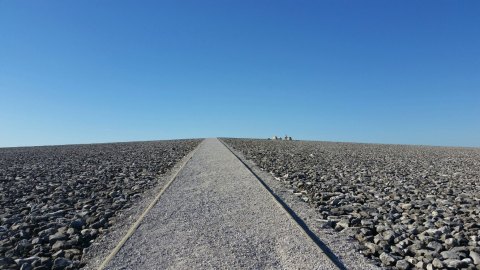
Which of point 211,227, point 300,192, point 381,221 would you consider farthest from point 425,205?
point 211,227

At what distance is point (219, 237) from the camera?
683 cm

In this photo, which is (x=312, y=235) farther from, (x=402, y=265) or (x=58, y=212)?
(x=58, y=212)

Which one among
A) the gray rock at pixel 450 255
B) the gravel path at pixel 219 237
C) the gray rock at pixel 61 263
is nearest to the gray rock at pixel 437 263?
the gray rock at pixel 450 255

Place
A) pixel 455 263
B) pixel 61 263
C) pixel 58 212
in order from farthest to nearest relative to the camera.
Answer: pixel 58 212, pixel 61 263, pixel 455 263

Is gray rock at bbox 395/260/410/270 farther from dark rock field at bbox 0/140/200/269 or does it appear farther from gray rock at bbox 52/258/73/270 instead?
gray rock at bbox 52/258/73/270

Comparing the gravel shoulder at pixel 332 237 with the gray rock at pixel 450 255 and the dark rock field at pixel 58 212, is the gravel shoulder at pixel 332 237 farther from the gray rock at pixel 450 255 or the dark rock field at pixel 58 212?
Result: the dark rock field at pixel 58 212

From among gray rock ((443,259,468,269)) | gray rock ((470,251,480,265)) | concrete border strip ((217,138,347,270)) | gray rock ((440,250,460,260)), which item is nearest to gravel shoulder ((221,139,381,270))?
concrete border strip ((217,138,347,270))

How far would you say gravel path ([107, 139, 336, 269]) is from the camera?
224 inches

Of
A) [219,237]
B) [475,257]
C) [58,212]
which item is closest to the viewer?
[475,257]

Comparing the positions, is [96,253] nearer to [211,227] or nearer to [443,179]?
[211,227]

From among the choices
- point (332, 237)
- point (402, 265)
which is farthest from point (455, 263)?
point (332, 237)


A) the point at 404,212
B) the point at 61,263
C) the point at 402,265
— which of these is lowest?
the point at 61,263

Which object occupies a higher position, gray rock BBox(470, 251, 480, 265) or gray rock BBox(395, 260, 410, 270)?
gray rock BBox(470, 251, 480, 265)

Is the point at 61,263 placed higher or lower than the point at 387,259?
lower
